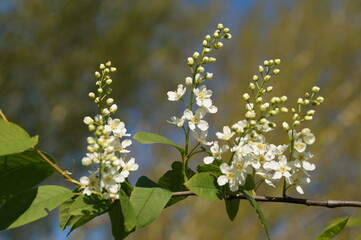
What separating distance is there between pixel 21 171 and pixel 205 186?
0.93 feet

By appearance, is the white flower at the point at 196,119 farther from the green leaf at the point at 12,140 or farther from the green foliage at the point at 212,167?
the green leaf at the point at 12,140

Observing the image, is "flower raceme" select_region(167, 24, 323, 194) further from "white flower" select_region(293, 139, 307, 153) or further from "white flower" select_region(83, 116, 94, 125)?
"white flower" select_region(83, 116, 94, 125)

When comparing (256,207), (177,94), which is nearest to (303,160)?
(256,207)

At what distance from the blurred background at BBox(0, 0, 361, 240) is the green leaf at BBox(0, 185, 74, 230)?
5920 mm

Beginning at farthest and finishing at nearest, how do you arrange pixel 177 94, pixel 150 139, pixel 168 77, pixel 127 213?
A: pixel 168 77, pixel 177 94, pixel 150 139, pixel 127 213

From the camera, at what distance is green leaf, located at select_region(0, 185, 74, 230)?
1.93 feet

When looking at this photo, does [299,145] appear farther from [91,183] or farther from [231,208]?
[91,183]

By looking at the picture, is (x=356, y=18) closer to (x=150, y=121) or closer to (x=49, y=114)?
(x=150, y=121)

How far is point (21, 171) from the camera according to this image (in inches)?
26.7

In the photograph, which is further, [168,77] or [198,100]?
[168,77]

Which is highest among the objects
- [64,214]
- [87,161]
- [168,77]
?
[87,161]

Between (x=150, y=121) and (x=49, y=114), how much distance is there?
2140mm

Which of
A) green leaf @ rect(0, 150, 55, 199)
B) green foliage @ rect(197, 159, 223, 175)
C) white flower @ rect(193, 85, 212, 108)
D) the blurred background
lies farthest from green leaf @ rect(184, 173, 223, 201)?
the blurred background

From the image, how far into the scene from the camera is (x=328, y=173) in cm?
677
